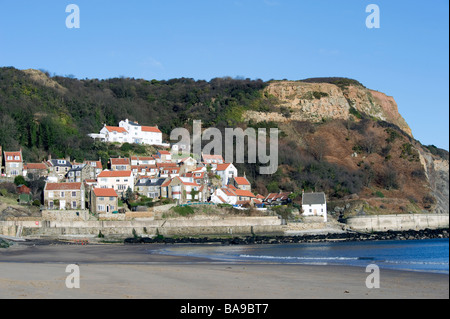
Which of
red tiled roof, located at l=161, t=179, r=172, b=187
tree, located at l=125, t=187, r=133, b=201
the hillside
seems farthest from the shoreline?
the hillside

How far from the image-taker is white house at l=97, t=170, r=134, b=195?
5550 centimetres

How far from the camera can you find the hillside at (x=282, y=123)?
68250mm

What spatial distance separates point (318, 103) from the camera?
99750 millimetres

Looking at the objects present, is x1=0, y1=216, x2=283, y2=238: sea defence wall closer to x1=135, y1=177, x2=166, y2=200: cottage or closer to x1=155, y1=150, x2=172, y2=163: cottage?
x1=135, y1=177, x2=166, y2=200: cottage

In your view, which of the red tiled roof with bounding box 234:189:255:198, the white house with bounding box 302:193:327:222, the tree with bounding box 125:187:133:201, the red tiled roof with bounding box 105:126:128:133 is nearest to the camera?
the tree with bounding box 125:187:133:201

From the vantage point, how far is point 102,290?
612 inches

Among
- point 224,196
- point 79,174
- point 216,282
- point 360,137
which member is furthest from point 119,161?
point 216,282

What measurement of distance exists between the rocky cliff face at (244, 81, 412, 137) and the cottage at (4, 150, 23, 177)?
A: 4718 centimetres

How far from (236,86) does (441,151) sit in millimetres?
48494

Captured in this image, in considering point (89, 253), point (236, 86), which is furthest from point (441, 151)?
point (89, 253)

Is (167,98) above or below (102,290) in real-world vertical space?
above

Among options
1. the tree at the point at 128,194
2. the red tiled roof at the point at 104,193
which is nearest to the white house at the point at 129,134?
the tree at the point at 128,194
